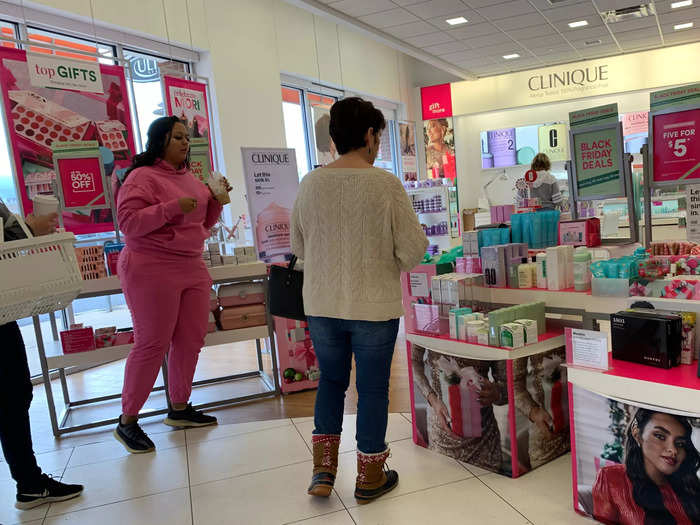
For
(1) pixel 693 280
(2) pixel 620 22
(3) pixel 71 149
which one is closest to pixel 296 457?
(1) pixel 693 280

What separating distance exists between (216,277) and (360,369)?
69.2 inches

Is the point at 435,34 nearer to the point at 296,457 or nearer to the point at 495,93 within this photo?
the point at 495,93

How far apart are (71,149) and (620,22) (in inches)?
296

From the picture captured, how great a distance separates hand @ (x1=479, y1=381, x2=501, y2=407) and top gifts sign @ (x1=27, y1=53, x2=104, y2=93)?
3482mm

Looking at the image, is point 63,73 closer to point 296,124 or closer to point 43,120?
point 43,120

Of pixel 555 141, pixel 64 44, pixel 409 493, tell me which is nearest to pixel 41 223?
pixel 409 493

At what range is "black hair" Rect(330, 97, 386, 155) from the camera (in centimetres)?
218

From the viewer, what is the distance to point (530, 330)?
2438 mm

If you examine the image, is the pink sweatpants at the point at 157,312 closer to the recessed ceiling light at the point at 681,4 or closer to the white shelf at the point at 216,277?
the white shelf at the point at 216,277

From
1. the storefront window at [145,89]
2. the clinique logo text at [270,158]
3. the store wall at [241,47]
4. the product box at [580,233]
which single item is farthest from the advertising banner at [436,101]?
the product box at [580,233]

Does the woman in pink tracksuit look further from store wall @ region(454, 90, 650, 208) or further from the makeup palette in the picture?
store wall @ region(454, 90, 650, 208)

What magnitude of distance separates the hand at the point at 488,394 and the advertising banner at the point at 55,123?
3203 mm

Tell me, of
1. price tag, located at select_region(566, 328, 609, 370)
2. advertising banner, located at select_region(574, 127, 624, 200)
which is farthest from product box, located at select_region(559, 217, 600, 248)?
price tag, located at select_region(566, 328, 609, 370)

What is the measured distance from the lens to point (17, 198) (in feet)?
16.2
